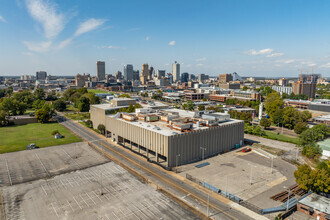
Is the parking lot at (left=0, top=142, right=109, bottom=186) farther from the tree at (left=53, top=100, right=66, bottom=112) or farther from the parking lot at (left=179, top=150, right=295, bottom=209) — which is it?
the tree at (left=53, top=100, right=66, bottom=112)

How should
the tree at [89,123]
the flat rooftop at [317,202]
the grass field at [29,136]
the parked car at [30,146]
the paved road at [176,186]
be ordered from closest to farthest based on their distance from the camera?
1. the flat rooftop at [317,202]
2. the paved road at [176,186]
3. the parked car at [30,146]
4. the grass field at [29,136]
5. the tree at [89,123]

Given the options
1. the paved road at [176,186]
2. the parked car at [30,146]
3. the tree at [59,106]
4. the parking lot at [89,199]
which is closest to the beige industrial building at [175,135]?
the paved road at [176,186]

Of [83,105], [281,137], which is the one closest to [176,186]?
[281,137]

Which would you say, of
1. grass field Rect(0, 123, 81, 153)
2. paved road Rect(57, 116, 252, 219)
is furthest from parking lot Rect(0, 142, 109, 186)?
paved road Rect(57, 116, 252, 219)

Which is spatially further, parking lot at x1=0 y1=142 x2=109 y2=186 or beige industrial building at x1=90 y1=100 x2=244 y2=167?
beige industrial building at x1=90 y1=100 x2=244 y2=167

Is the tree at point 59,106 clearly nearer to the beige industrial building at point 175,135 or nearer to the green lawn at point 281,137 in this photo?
the beige industrial building at point 175,135

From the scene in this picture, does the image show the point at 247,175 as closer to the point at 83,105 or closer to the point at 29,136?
the point at 29,136
